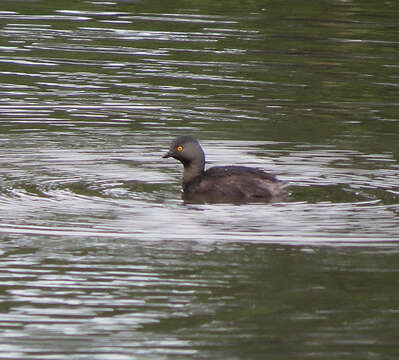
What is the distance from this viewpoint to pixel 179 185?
13.2 meters

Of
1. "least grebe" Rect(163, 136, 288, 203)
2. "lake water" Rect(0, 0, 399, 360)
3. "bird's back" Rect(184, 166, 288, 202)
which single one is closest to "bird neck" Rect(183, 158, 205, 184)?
"least grebe" Rect(163, 136, 288, 203)

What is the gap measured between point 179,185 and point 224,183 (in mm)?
782

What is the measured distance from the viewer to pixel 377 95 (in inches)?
688

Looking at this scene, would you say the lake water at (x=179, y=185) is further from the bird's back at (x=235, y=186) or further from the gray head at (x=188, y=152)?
the gray head at (x=188, y=152)

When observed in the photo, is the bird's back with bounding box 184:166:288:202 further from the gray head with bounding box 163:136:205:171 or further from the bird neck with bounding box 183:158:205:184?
the gray head with bounding box 163:136:205:171

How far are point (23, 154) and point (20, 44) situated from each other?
670cm

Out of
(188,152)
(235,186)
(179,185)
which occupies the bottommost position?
(179,185)

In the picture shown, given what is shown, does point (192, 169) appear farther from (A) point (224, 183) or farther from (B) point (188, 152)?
(A) point (224, 183)

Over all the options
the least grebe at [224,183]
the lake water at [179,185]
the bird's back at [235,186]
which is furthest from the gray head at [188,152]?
the lake water at [179,185]

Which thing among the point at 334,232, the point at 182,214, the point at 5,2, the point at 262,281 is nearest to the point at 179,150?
the point at 182,214

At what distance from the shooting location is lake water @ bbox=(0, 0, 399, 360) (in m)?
8.89

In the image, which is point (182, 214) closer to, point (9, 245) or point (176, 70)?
point (9, 245)

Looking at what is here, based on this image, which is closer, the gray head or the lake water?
the lake water

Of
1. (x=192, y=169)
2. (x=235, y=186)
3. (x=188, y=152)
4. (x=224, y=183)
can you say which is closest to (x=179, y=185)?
(x=192, y=169)
